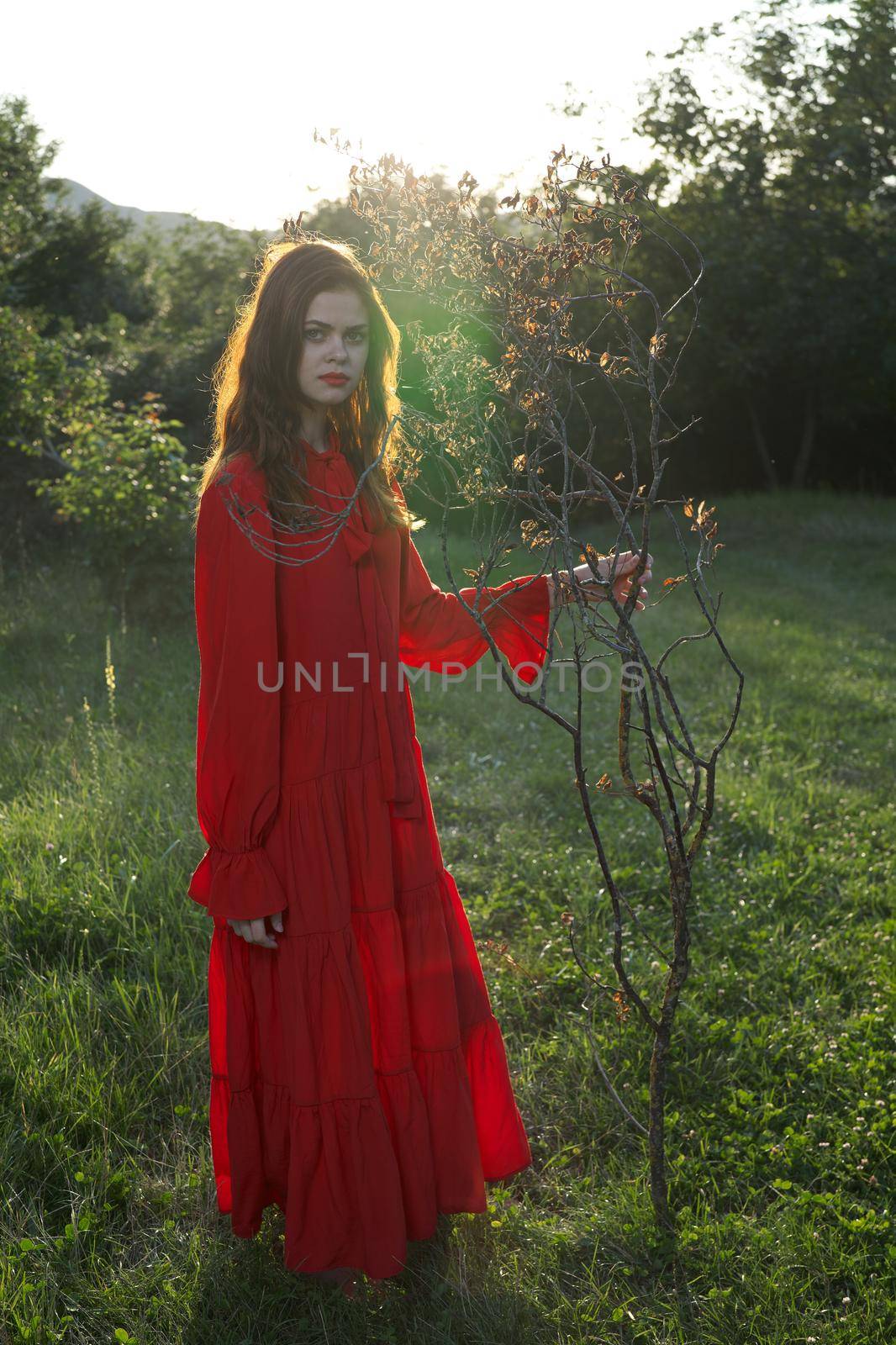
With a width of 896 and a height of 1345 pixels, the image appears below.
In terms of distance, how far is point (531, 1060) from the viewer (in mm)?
2996

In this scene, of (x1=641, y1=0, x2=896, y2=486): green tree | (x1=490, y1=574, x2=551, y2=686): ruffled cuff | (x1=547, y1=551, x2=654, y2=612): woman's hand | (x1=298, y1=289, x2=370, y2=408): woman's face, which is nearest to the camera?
(x1=547, y1=551, x2=654, y2=612): woman's hand

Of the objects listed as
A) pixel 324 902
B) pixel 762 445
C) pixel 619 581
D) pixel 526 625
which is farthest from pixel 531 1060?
pixel 762 445

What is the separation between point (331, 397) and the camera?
7.12 feet

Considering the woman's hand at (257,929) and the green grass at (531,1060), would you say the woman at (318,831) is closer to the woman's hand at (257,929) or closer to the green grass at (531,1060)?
the woman's hand at (257,929)

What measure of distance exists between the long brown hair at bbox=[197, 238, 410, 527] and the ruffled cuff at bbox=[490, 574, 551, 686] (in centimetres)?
32

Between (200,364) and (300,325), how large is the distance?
11.9 m

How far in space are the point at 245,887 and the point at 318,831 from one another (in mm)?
180

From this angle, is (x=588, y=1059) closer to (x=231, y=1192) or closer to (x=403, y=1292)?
(x=403, y=1292)

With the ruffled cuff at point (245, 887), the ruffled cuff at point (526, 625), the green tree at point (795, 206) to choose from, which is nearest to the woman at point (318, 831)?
the ruffled cuff at point (245, 887)

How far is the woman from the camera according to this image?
6.86ft

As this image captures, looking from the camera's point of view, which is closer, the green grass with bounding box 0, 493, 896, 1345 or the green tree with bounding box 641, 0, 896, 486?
the green grass with bounding box 0, 493, 896, 1345

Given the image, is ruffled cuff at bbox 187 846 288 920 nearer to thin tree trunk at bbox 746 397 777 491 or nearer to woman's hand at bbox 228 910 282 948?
woman's hand at bbox 228 910 282 948

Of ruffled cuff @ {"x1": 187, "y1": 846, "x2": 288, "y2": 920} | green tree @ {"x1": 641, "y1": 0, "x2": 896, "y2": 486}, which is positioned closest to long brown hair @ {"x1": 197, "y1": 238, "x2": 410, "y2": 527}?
ruffled cuff @ {"x1": 187, "y1": 846, "x2": 288, "y2": 920}

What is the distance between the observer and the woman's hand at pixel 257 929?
211 centimetres
